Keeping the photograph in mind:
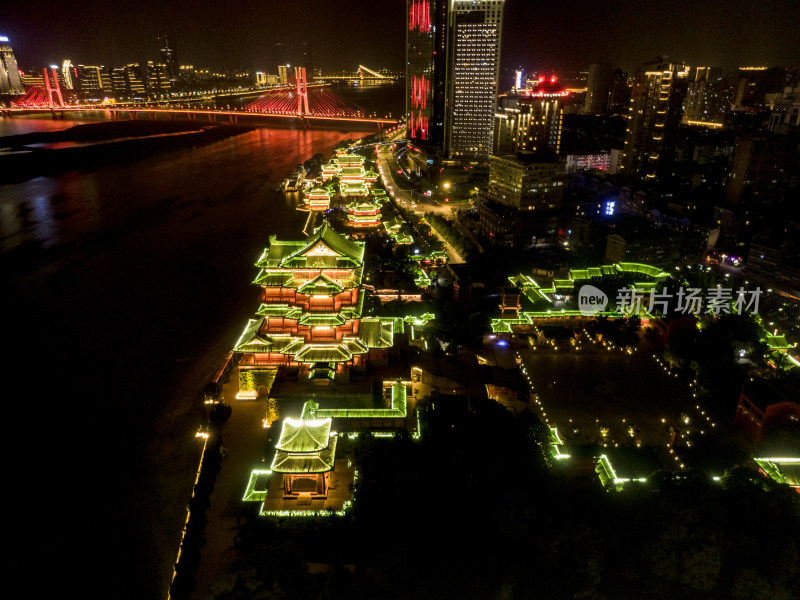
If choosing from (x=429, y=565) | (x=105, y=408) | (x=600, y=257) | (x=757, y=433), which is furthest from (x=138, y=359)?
(x=600, y=257)

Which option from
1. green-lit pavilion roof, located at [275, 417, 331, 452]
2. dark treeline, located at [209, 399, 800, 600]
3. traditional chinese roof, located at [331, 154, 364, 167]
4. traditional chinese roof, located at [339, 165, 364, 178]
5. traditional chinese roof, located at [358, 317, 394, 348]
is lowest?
dark treeline, located at [209, 399, 800, 600]

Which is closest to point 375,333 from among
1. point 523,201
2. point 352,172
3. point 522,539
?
point 522,539

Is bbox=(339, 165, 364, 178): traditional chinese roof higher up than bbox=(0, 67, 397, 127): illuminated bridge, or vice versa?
bbox=(0, 67, 397, 127): illuminated bridge

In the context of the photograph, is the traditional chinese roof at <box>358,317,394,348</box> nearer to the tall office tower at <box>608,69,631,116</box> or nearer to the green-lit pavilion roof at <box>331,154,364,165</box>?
the green-lit pavilion roof at <box>331,154,364,165</box>

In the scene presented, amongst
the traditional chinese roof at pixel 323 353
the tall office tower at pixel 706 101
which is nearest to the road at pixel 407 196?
the traditional chinese roof at pixel 323 353

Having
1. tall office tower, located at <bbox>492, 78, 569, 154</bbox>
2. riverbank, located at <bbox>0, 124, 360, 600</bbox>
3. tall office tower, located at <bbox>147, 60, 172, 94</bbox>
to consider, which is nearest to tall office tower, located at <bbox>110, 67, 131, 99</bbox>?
tall office tower, located at <bbox>147, 60, 172, 94</bbox>

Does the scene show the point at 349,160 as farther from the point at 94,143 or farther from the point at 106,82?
the point at 106,82
